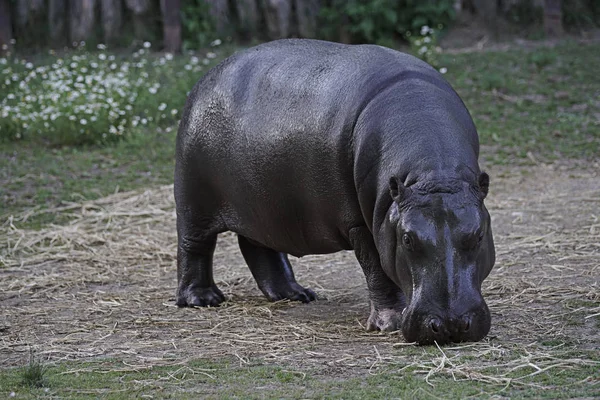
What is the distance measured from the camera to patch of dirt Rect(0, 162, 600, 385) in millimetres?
4109

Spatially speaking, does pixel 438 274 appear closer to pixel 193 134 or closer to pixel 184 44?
pixel 193 134

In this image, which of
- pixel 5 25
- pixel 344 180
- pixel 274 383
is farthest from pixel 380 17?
pixel 274 383

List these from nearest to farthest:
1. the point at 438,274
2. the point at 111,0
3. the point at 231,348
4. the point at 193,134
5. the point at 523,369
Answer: the point at 523,369
the point at 438,274
the point at 231,348
the point at 193,134
the point at 111,0

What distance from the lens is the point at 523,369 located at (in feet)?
12.3

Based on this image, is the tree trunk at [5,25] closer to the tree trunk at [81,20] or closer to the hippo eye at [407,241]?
the tree trunk at [81,20]

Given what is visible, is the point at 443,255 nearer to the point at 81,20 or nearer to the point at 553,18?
the point at 553,18

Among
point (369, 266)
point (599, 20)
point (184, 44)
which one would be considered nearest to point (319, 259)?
point (369, 266)

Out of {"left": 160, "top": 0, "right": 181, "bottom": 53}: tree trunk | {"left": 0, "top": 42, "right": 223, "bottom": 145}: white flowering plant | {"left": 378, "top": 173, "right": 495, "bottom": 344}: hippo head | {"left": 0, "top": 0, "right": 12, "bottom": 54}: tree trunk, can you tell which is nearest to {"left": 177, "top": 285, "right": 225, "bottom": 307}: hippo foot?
{"left": 378, "top": 173, "right": 495, "bottom": 344}: hippo head

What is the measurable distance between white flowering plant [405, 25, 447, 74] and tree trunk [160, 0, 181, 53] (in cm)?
245

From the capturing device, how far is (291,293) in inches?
219

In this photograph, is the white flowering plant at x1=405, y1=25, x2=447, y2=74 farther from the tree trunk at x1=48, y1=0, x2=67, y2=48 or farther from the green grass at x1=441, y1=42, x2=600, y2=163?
the tree trunk at x1=48, y1=0, x2=67, y2=48

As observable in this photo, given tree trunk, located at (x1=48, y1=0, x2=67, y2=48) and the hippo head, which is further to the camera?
tree trunk, located at (x1=48, y1=0, x2=67, y2=48)

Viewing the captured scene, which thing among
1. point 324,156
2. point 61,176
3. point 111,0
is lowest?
point 61,176

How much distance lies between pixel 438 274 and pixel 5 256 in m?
3.81
